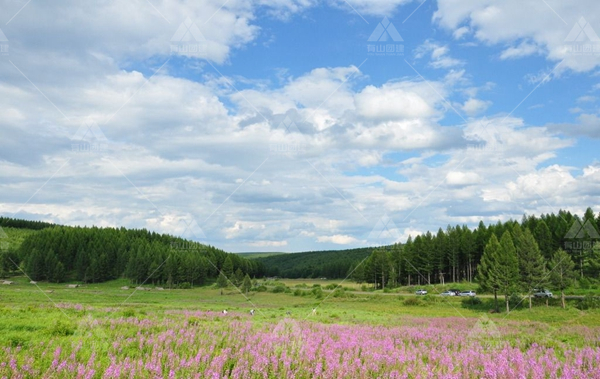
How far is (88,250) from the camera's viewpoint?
127125 millimetres

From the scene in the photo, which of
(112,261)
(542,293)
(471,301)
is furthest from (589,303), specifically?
(112,261)

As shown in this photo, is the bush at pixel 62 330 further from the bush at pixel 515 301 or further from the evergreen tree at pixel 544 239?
the evergreen tree at pixel 544 239

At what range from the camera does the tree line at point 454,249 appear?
9188 centimetres

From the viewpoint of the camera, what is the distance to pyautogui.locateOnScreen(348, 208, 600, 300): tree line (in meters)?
91.9

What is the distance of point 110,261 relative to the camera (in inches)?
4943

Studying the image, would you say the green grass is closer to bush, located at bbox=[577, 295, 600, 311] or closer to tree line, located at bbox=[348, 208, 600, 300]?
bush, located at bbox=[577, 295, 600, 311]

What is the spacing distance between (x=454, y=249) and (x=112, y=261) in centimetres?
10612

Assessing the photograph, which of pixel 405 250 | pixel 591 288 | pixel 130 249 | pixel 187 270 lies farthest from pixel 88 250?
pixel 591 288

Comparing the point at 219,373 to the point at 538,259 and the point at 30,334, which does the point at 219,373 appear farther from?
the point at 538,259

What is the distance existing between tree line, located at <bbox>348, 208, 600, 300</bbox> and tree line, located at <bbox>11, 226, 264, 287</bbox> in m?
40.6

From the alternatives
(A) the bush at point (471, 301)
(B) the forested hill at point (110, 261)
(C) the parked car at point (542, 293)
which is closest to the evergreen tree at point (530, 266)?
(C) the parked car at point (542, 293)

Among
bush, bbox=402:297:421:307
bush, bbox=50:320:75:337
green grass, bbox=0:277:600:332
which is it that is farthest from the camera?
bush, bbox=402:297:421:307

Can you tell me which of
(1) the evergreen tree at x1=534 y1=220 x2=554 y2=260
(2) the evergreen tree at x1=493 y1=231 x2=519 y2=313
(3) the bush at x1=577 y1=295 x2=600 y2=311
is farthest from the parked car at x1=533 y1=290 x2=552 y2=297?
(1) the evergreen tree at x1=534 y1=220 x2=554 y2=260

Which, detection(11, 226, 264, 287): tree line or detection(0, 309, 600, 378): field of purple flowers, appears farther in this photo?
detection(11, 226, 264, 287): tree line
